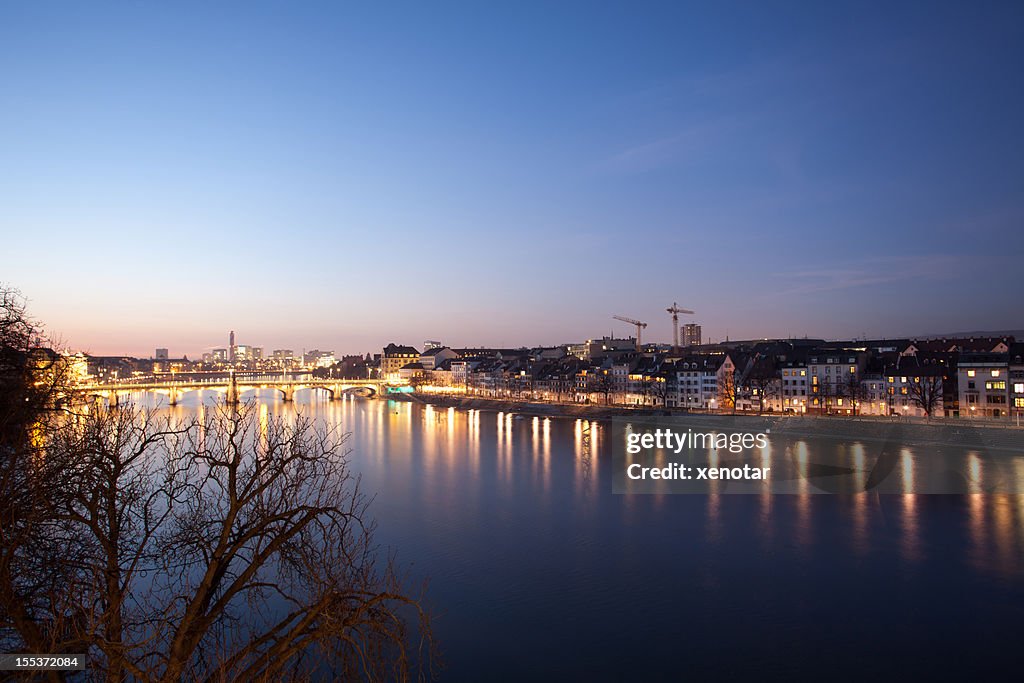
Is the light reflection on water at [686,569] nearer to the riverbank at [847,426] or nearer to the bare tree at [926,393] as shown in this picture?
the riverbank at [847,426]

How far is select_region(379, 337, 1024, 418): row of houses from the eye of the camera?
26656 millimetres

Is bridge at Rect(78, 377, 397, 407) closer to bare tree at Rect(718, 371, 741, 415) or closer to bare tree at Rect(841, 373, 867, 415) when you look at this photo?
bare tree at Rect(718, 371, 741, 415)

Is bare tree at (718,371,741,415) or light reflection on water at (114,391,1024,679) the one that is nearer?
light reflection on water at (114,391,1024,679)

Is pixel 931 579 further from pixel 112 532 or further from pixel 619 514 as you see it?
pixel 112 532

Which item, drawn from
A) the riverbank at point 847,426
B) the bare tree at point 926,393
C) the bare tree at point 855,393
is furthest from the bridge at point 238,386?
the bare tree at point 926,393

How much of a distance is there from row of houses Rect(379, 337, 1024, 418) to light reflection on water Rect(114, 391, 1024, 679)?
392 inches

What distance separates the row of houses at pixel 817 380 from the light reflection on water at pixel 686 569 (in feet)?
32.7

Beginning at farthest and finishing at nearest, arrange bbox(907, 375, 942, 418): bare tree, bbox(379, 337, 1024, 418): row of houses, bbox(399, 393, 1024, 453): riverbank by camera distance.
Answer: bbox(907, 375, 942, 418): bare tree, bbox(379, 337, 1024, 418): row of houses, bbox(399, 393, 1024, 453): riverbank

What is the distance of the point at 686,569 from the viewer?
10352 mm

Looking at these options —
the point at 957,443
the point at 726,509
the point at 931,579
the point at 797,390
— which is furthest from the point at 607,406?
the point at 931,579

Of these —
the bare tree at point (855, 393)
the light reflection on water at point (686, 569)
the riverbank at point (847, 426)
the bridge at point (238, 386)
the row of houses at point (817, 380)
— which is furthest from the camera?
the bridge at point (238, 386)

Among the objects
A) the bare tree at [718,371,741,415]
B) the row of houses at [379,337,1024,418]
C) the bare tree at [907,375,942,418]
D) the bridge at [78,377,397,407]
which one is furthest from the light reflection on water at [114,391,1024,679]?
the bridge at [78,377,397,407]

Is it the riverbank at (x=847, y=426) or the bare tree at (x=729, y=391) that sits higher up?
the bare tree at (x=729, y=391)

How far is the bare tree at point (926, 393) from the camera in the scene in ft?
89.5
